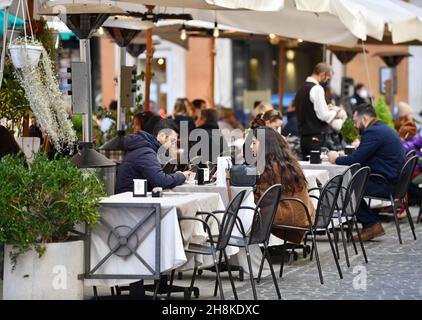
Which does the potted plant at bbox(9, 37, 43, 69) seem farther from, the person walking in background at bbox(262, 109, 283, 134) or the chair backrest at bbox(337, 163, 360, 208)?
the person walking in background at bbox(262, 109, 283, 134)

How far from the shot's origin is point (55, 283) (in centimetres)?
873

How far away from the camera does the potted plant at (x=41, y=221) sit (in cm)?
856

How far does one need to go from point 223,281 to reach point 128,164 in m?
1.44

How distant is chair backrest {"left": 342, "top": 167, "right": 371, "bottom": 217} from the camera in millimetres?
11585

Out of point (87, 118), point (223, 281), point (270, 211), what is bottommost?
point (223, 281)

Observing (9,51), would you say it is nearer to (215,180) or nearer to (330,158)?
(215,180)

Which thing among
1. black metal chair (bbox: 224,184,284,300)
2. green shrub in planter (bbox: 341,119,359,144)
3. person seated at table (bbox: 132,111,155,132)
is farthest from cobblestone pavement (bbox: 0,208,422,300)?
green shrub in planter (bbox: 341,119,359,144)

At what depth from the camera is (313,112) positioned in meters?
15.7

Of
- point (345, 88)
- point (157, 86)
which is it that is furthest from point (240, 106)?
point (345, 88)

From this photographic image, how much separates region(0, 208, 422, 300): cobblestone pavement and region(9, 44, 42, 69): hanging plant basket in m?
2.02

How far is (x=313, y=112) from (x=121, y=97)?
8.72ft

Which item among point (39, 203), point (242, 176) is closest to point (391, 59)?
point (242, 176)

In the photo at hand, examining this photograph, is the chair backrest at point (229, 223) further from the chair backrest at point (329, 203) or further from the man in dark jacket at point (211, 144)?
the man in dark jacket at point (211, 144)

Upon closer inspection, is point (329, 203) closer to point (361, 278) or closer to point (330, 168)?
point (361, 278)
